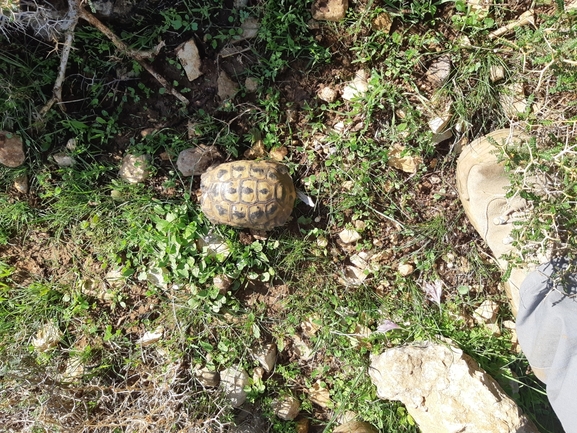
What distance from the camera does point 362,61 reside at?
296cm

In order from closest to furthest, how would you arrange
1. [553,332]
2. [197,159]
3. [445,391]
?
[553,332], [445,391], [197,159]

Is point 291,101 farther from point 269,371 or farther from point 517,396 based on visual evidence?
point 517,396

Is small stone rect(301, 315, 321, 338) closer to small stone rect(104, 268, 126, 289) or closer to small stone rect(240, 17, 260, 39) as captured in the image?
small stone rect(104, 268, 126, 289)

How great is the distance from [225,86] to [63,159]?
3.67 feet

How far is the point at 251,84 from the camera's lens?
2.99 m

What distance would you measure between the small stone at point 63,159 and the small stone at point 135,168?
31cm

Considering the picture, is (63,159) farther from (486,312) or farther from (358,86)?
(486,312)

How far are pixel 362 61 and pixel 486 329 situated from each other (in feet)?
6.00

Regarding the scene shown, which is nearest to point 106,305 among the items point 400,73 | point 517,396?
point 400,73

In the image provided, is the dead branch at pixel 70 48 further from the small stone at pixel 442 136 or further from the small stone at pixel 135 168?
the small stone at pixel 442 136

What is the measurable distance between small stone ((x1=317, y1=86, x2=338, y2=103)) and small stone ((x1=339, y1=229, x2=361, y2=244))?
823 millimetres

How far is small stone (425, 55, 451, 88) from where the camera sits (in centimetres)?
292

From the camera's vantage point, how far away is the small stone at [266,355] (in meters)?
3.00

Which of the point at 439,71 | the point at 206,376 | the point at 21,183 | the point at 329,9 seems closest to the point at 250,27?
the point at 329,9
